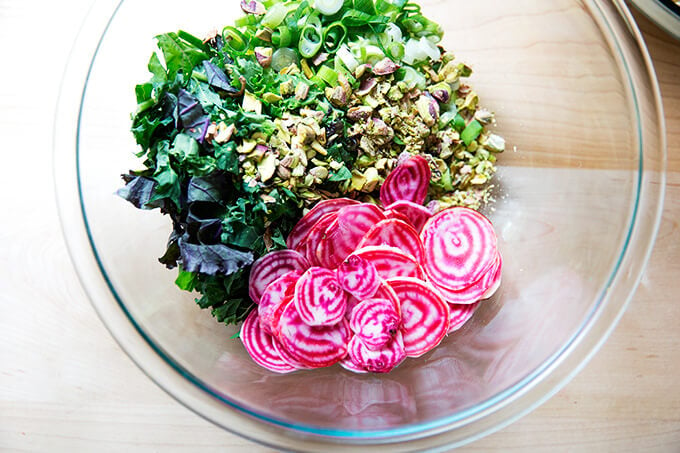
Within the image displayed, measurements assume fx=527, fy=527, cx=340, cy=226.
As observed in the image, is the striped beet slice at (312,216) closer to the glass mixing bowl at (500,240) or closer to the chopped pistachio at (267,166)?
the chopped pistachio at (267,166)

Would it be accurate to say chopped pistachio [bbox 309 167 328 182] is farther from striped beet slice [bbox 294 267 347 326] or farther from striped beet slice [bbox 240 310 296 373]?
striped beet slice [bbox 240 310 296 373]

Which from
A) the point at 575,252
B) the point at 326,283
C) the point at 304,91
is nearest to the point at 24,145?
the point at 304,91

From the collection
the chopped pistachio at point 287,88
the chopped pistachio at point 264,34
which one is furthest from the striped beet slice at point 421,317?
the chopped pistachio at point 264,34

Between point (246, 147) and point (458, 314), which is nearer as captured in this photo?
point (246, 147)

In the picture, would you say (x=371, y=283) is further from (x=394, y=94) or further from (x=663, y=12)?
(x=663, y=12)

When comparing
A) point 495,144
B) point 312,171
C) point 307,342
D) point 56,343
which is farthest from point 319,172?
point 56,343

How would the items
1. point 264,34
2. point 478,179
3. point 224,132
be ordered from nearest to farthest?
1. point 224,132
2. point 264,34
3. point 478,179

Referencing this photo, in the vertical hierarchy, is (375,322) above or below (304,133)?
→ below
